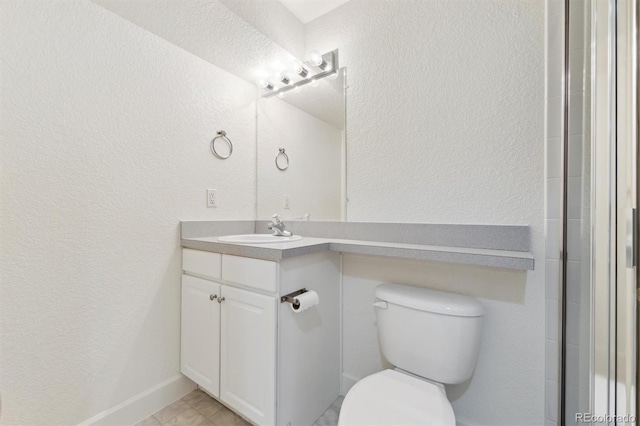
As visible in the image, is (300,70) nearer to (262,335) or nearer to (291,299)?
(291,299)

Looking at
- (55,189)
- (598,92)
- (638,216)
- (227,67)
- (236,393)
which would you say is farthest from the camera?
(227,67)

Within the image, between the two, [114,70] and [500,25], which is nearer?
[500,25]

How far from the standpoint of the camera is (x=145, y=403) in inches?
53.3

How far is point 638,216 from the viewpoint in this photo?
1.56 ft

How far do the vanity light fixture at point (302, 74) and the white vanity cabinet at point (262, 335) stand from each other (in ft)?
3.85

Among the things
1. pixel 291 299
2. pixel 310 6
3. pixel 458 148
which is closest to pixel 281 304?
pixel 291 299

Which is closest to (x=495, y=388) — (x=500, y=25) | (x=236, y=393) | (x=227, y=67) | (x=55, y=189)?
(x=236, y=393)

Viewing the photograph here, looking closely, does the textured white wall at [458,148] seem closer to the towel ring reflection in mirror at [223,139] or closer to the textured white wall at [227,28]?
the textured white wall at [227,28]

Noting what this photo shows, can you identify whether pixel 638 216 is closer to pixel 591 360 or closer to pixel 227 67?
pixel 591 360

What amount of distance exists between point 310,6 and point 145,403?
8.24 feet

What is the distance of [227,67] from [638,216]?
1.99m

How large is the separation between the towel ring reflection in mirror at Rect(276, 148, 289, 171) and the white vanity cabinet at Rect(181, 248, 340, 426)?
77 cm

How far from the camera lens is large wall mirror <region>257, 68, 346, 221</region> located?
1.61 metres

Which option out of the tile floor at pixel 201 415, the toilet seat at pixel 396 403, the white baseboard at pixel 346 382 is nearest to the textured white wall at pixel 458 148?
the white baseboard at pixel 346 382
